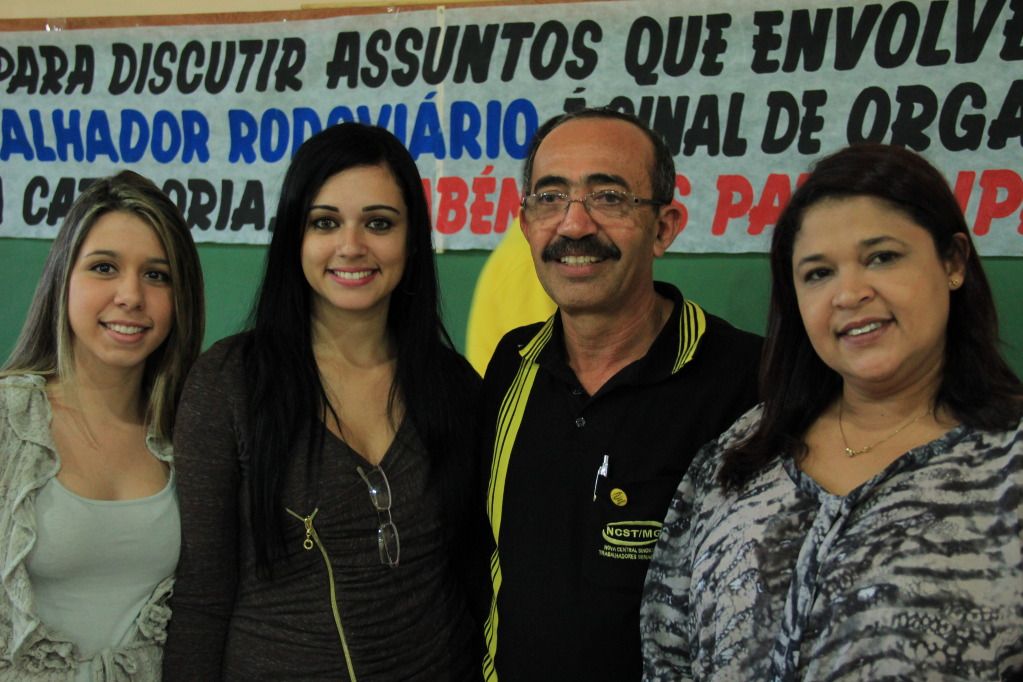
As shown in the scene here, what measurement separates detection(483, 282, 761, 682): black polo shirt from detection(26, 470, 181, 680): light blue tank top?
1.83ft

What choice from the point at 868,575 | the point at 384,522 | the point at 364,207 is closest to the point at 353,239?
the point at 364,207

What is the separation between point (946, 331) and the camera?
1.34 metres

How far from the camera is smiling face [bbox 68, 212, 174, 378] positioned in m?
1.67

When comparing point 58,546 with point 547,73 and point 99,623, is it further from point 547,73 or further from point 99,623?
point 547,73

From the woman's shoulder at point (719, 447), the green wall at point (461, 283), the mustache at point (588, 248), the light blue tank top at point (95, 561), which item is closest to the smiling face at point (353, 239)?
the mustache at point (588, 248)

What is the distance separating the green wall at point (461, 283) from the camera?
2424mm

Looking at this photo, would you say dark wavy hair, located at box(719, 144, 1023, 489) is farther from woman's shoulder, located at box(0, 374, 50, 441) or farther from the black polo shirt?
woman's shoulder, located at box(0, 374, 50, 441)

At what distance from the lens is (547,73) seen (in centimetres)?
266

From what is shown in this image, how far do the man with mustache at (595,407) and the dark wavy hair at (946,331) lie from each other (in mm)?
166

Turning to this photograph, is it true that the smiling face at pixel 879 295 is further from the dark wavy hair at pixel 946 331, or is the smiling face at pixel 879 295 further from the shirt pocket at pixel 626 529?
the shirt pocket at pixel 626 529

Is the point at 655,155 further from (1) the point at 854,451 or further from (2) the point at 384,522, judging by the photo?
(2) the point at 384,522

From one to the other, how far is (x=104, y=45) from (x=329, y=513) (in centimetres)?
213

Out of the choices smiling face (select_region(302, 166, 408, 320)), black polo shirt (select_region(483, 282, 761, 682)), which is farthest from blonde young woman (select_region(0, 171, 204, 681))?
black polo shirt (select_region(483, 282, 761, 682))

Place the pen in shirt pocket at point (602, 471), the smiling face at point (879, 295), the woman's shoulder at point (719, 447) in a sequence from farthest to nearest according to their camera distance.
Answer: the pen in shirt pocket at point (602, 471)
the woman's shoulder at point (719, 447)
the smiling face at point (879, 295)
